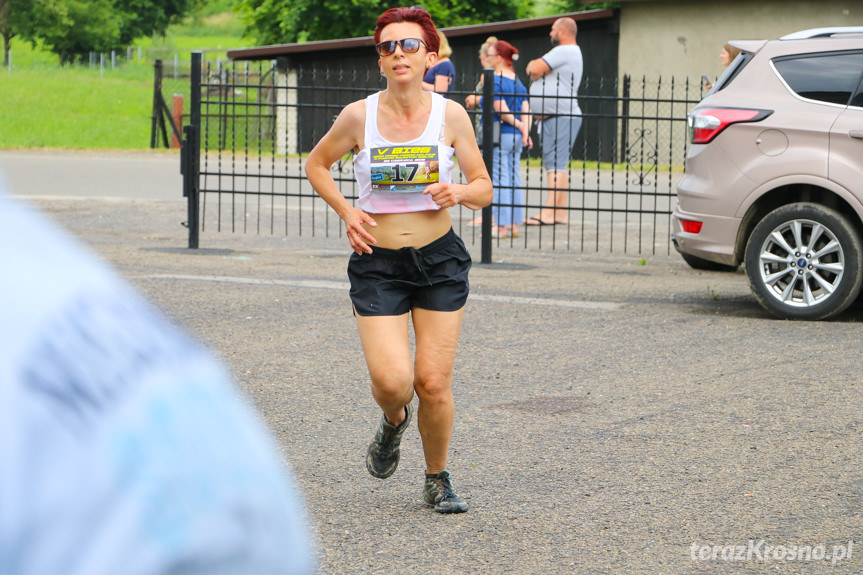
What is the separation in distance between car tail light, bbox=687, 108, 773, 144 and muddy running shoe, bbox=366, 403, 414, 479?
461 centimetres

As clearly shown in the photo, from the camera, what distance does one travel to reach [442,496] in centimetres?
436

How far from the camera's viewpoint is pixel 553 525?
13.9 feet

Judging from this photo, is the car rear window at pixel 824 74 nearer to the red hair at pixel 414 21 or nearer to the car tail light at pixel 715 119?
Result: the car tail light at pixel 715 119

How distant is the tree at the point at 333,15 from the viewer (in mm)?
34344

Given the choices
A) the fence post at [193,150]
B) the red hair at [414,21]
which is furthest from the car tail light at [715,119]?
the fence post at [193,150]

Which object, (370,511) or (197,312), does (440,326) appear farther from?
(197,312)

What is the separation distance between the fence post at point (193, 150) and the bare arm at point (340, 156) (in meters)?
6.98

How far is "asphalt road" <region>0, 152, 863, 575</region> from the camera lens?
4.06 meters

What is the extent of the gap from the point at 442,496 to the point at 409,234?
→ 0.93m

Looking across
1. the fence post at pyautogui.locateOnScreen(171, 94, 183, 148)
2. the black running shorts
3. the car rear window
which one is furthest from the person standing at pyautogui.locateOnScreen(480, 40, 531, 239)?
the fence post at pyautogui.locateOnScreen(171, 94, 183, 148)

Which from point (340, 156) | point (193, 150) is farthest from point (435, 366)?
point (193, 150)

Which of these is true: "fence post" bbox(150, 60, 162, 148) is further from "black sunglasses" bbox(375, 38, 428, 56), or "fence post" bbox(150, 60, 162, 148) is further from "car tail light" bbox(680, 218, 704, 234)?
"black sunglasses" bbox(375, 38, 428, 56)

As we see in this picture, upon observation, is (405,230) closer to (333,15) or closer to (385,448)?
(385,448)

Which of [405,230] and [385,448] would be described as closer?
[405,230]
